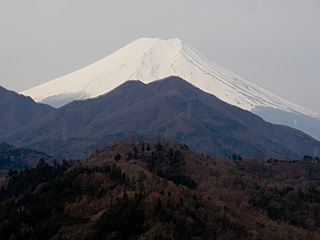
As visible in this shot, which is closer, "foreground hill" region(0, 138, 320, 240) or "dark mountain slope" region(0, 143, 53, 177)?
"foreground hill" region(0, 138, 320, 240)

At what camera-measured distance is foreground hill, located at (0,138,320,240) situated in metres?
37.0

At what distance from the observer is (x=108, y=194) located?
48156 mm

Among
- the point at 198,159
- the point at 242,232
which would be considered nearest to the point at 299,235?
the point at 242,232

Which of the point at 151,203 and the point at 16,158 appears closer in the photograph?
the point at 151,203

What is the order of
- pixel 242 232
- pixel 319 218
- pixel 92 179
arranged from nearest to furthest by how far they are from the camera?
pixel 242 232 → pixel 92 179 → pixel 319 218

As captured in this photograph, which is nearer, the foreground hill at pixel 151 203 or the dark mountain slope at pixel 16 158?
the foreground hill at pixel 151 203

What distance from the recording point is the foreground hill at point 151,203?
3700 cm

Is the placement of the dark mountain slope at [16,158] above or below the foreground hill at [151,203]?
below

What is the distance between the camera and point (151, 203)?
3816 centimetres

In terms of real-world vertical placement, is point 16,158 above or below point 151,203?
below

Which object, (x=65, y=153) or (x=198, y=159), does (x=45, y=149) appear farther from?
(x=198, y=159)

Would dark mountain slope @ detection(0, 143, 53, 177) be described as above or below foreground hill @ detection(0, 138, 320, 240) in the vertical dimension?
below

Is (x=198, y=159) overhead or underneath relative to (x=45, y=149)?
overhead

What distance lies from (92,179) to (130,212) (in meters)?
17.5
